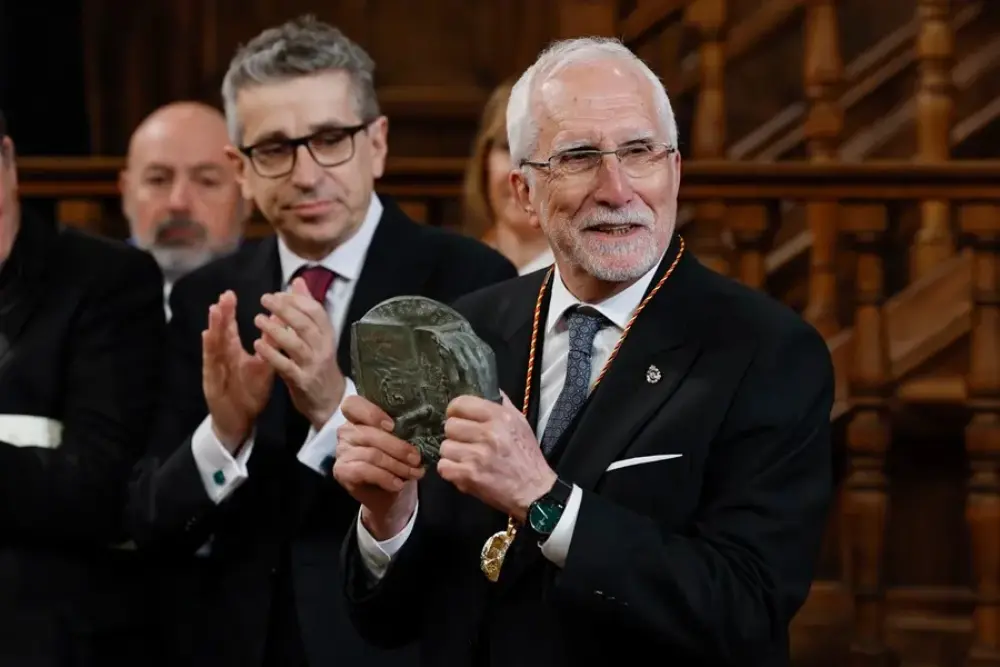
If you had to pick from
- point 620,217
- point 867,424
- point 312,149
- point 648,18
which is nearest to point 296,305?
point 312,149

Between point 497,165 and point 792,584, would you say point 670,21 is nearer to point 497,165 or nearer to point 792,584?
point 497,165

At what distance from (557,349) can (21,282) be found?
115cm

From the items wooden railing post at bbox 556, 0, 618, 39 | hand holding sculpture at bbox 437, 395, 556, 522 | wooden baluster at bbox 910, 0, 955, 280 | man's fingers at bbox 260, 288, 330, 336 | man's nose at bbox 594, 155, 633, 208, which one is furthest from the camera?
wooden baluster at bbox 910, 0, 955, 280

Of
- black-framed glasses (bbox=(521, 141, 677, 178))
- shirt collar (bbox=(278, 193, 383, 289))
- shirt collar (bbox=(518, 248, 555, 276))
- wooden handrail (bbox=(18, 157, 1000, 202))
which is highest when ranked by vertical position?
black-framed glasses (bbox=(521, 141, 677, 178))

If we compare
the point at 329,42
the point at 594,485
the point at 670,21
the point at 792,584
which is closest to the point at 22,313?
the point at 329,42

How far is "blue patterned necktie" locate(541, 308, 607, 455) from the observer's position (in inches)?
91.7

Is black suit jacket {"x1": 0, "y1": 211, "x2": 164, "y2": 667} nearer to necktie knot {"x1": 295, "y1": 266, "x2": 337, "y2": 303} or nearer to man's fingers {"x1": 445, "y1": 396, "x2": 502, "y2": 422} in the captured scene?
necktie knot {"x1": 295, "y1": 266, "x2": 337, "y2": 303}

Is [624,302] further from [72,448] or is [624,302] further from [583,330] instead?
[72,448]

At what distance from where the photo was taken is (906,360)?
4.22 m

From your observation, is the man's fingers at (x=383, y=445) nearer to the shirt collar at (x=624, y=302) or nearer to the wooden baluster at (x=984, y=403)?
the shirt collar at (x=624, y=302)

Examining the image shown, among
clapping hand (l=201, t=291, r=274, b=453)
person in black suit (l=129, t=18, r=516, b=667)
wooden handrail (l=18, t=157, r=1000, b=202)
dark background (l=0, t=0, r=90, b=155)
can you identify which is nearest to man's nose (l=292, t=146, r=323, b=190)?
person in black suit (l=129, t=18, r=516, b=667)

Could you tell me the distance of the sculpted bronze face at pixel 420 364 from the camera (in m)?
2.11

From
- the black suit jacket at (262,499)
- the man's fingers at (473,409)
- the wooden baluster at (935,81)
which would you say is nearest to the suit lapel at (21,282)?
the black suit jacket at (262,499)

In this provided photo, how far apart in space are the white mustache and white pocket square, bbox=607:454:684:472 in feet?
1.03
